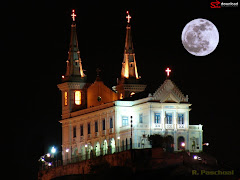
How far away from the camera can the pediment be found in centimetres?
14350

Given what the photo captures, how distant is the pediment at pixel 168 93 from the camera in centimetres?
14350

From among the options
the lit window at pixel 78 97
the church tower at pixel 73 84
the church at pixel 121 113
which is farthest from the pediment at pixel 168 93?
the lit window at pixel 78 97

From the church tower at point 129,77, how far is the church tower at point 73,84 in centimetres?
578

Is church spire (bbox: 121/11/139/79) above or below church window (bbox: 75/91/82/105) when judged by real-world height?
above

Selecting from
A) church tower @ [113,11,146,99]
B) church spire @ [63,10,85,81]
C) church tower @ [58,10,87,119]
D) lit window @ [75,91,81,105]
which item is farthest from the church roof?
lit window @ [75,91,81,105]

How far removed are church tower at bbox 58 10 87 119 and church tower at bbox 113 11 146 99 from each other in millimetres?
5779

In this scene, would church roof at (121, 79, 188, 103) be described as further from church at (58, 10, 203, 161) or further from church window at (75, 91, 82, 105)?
church window at (75, 91, 82, 105)

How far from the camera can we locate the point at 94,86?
160m

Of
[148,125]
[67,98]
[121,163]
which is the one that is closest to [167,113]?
[148,125]

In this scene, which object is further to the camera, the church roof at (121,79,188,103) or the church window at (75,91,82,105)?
the church window at (75,91,82,105)

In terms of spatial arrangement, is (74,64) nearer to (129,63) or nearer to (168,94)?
(129,63)

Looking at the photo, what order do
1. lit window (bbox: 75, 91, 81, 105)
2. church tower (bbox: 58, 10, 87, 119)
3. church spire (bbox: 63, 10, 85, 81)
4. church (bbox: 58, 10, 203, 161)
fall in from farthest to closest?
lit window (bbox: 75, 91, 81, 105)
church spire (bbox: 63, 10, 85, 81)
church tower (bbox: 58, 10, 87, 119)
church (bbox: 58, 10, 203, 161)

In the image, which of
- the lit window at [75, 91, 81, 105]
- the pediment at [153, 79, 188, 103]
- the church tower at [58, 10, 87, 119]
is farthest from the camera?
the lit window at [75, 91, 81, 105]

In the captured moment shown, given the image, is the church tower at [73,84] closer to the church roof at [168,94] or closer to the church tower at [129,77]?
the church tower at [129,77]
